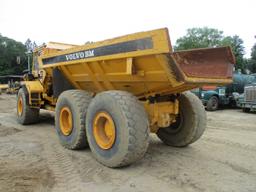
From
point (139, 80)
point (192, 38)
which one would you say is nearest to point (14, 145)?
point (139, 80)

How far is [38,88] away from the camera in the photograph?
891 centimetres

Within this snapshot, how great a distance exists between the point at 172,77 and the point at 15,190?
8.37 ft

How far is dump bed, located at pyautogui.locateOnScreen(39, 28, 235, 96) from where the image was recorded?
4.42 meters

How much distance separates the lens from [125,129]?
4.68 metres

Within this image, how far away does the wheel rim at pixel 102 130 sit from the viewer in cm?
517

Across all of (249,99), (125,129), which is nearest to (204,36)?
(249,99)

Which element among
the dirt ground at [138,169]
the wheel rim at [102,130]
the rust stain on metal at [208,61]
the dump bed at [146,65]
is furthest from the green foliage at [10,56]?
the rust stain on metal at [208,61]

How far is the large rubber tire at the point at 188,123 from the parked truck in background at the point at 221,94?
25.8ft

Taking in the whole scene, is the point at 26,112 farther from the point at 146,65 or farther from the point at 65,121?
the point at 146,65

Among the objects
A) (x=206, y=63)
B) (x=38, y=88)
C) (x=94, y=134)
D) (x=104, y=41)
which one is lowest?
(x=94, y=134)

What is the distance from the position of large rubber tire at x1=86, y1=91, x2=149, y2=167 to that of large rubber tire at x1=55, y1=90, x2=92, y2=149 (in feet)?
2.86

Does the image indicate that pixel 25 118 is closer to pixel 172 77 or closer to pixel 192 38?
pixel 172 77

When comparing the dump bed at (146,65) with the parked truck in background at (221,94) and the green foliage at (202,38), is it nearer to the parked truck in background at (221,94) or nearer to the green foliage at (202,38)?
the parked truck in background at (221,94)

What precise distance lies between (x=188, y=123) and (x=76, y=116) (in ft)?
6.83
